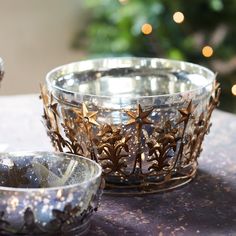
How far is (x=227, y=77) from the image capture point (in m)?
1.99

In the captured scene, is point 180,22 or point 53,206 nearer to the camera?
point 53,206

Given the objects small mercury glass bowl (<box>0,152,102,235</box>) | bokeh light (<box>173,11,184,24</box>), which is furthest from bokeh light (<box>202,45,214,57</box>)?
small mercury glass bowl (<box>0,152,102,235</box>)

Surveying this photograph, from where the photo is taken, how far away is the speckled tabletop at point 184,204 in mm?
694

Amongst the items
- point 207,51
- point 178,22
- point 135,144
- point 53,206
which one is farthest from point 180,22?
point 53,206

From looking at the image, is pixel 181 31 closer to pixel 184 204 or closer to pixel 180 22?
pixel 180 22

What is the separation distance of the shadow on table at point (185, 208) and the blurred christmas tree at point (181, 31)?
3.60ft

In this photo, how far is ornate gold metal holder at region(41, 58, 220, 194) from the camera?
2.54 ft

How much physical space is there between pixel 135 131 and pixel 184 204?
10 cm

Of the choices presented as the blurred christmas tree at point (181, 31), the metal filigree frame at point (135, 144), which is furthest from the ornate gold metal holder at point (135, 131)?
the blurred christmas tree at point (181, 31)

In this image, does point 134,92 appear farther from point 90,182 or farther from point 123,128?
point 90,182

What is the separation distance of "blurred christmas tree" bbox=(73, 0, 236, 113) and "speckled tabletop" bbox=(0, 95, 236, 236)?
952 mm

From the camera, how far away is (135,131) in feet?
2.53

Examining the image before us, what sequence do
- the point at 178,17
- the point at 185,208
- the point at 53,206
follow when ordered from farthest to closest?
the point at 178,17
the point at 185,208
the point at 53,206

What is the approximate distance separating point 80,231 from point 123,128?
0.14 meters
